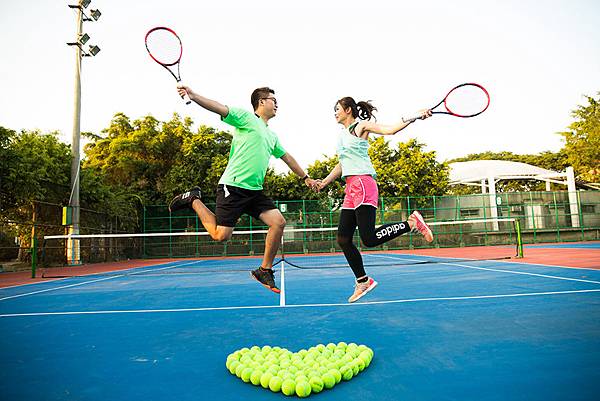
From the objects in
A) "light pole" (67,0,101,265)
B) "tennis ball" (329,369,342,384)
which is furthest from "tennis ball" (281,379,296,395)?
"light pole" (67,0,101,265)

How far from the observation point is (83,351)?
2.70 meters

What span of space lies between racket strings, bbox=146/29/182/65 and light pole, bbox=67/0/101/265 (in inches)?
Result: 435

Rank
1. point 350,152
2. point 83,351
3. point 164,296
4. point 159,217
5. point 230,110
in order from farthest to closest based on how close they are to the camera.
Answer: point 159,217
point 164,296
point 350,152
point 230,110
point 83,351

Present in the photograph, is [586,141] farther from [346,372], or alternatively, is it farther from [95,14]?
[346,372]

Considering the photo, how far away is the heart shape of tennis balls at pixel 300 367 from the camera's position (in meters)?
1.97

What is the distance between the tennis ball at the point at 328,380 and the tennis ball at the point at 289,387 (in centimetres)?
15

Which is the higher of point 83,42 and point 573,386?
point 83,42

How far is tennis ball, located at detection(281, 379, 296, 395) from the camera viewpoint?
1.92m

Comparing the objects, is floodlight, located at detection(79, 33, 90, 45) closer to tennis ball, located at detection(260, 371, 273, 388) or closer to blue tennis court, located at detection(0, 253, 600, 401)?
blue tennis court, located at detection(0, 253, 600, 401)

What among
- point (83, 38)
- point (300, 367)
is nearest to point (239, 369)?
point (300, 367)

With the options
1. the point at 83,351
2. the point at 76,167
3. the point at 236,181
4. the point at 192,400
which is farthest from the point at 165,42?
the point at 76,167

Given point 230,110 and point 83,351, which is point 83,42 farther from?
point 83,351

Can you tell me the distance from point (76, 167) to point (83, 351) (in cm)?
1304

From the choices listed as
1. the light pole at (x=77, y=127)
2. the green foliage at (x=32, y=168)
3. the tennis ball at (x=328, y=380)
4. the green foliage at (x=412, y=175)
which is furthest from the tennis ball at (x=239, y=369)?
the green foliage at (x=412, y=175)
